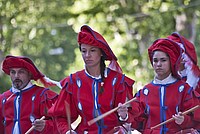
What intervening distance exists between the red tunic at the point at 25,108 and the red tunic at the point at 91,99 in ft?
1.62

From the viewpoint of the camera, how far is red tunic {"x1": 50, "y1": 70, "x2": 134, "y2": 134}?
28.2 feet

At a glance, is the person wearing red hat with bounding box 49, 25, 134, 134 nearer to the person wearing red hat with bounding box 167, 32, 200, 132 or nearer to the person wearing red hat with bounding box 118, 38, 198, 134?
the person wearing red hat with bounding box 118, 38, 198, 134

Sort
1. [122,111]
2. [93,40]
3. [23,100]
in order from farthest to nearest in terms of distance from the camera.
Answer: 1. [23,100]
2. [93,40]
3. [122,111]

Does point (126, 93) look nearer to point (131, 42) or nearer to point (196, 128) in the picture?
point (196, 128)

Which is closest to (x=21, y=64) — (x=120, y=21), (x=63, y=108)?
(x=63, y=108)

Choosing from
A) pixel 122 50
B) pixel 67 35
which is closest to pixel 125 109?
pixel 122 50

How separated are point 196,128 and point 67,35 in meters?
25.6

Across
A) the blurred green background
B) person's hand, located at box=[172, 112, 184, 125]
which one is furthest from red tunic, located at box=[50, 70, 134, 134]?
the blurred green background

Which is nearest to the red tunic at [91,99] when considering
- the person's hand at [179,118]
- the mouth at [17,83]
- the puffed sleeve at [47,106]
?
the puffed sleeve at [47,106]

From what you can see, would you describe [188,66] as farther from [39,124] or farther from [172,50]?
[39,124]

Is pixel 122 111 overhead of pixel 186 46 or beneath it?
beneath

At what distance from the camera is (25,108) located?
9.27 meters

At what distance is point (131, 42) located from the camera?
70.1 feet

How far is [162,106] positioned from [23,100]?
1635mm
